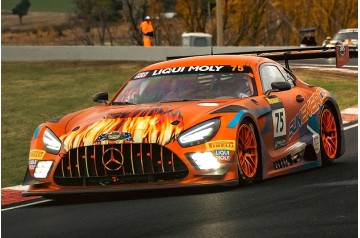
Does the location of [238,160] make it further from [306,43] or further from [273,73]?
[306,43]

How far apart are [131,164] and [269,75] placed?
2799 mm

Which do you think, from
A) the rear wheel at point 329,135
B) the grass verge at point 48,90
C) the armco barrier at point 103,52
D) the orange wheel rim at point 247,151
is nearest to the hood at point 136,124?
the orange wheel rim at point 247,151

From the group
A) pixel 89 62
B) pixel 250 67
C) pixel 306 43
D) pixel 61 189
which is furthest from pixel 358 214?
pixel 306 43

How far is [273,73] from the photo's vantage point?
12617mm

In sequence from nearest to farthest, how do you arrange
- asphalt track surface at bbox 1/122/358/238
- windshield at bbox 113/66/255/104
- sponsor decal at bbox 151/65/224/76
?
asphalt track surface at bbox 1/122/358/238
windshield at bbox 113/66/255/104
sponsor decal at bbox 151/65/224/76

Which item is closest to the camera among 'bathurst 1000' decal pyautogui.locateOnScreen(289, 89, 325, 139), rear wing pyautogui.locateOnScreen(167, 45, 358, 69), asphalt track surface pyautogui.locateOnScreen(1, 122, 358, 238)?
asphalt track surface pyautogui.locateOnScreen(1, 122, 358, 238)

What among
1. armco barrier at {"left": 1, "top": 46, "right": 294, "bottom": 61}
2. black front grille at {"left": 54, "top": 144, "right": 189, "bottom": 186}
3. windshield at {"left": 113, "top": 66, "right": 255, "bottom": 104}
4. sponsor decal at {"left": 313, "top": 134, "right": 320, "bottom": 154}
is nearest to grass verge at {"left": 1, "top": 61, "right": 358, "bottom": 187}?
armco barrier at {"left": 1, "top": 46, "right": 294, "bottom": 61}

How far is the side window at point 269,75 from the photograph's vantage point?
12.1 metres

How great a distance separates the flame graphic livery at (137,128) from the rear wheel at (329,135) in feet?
9.24

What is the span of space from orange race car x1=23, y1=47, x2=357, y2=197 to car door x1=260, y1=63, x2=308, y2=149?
0.01 metres

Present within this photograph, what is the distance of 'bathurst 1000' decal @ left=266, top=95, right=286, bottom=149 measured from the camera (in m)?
11.6

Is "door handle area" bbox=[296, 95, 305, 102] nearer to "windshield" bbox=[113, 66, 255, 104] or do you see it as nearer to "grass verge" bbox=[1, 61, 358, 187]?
"windshield" bbox=[113, 66, 255, 104]

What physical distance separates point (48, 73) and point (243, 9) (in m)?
26.6

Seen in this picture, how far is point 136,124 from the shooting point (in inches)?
407
